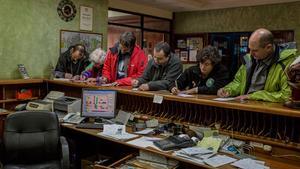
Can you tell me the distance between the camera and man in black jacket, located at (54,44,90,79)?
165 inches

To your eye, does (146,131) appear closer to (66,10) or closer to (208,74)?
(208,74)

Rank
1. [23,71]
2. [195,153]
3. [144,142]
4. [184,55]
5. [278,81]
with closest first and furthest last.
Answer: [195,153], [278,81], [144,142], [23,71], [184,55]

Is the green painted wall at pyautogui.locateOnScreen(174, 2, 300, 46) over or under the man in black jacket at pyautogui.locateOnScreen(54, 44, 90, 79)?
over

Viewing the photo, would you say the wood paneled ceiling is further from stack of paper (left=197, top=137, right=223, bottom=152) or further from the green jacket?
stack of paper (left=197, top=137, right=223, bottom=152)

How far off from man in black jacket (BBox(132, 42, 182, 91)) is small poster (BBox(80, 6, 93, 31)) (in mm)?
2147

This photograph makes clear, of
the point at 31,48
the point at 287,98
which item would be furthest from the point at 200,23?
the point at 287,98

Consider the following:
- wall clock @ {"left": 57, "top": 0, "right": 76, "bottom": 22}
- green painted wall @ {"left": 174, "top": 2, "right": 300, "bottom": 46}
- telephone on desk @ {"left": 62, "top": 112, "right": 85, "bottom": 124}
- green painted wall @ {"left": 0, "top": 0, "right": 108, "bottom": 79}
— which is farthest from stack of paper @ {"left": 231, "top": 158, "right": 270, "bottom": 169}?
green painted wall @ {"left": 174, "top": 2, "right": 300, "bottom": 46}

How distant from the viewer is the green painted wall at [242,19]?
5.81 meters

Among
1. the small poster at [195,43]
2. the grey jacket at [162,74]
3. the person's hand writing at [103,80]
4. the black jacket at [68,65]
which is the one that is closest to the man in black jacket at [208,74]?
the grey jacket at [162,74]

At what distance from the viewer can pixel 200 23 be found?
7.19 m

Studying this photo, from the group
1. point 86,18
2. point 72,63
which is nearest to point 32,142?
point 72,63

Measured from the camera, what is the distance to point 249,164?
1978 mm

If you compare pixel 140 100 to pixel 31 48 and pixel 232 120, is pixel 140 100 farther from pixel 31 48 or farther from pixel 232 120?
pixel 31 48

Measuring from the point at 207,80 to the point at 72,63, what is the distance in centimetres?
227
